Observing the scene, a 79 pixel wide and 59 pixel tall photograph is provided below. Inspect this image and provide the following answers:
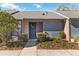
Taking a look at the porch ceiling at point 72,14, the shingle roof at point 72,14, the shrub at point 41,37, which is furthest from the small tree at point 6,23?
the shingle roof at point 72,14

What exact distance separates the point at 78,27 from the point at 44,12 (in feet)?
8.81

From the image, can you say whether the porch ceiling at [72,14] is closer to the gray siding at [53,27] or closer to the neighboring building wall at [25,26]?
the gray siding at [53,27]

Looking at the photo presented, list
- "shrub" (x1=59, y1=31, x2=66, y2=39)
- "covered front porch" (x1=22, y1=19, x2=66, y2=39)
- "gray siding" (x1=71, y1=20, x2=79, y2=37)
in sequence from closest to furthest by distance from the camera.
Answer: "shrub" (x1=59, y1=31, x2=66, y2=39) → "covered front porch" (x1=22, y1=19, x2=66, y2=39) → "gray siding" (x1=71, y1=20, x2=79, y2=37)

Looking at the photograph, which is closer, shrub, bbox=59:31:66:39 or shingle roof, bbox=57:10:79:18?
shrub, bbox=59:31:66:39

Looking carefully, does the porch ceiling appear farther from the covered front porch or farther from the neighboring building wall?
the neighboring building wall

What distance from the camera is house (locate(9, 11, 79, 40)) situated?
49.5ft

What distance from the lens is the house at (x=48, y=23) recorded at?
49.5ft

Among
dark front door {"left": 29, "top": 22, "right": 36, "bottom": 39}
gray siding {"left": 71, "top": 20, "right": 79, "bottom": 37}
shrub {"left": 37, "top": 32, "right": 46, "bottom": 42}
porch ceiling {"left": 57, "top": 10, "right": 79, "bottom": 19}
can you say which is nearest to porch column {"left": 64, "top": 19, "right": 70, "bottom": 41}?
gray siding {"left": 71, "top": 20, "right": 79, "bottom": 37}

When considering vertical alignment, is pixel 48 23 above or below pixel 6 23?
below

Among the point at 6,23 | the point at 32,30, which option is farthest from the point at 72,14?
the point at 6,23

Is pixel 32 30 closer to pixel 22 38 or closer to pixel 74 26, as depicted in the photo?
pixel 22 38

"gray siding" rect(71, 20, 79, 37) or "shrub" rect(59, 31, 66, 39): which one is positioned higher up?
"gray siding" rect(71, 20, 79, 37)

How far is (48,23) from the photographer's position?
50.7 feet

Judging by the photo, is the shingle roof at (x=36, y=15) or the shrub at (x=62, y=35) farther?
the shingle roof at (x=36, y=15)
